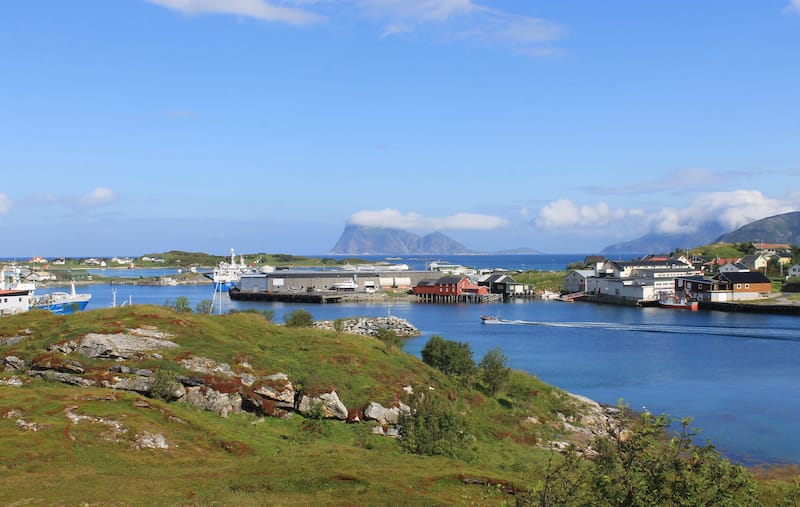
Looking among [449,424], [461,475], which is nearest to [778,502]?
[461,475]

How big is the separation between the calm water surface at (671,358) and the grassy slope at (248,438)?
26.1ft

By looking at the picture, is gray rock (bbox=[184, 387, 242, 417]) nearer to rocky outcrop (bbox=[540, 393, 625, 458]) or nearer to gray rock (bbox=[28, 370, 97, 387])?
gray rock (bbox=[28, 370, 97, 387])

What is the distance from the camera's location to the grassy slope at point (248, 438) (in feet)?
47.3

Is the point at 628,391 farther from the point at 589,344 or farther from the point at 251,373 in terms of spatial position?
the point at 251,373

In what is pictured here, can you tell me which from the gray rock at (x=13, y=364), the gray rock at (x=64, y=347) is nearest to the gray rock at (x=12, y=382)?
the gray rock at (x=13, y=364)

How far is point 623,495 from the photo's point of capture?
373 inches

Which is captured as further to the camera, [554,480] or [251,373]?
[251,373]

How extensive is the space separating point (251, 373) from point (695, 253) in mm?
130121

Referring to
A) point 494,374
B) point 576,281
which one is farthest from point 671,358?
point 576,281

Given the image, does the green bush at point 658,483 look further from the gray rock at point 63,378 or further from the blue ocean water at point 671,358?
the blue ocean water at point 671,358

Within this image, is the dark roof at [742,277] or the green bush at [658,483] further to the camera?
the dark roof at [742,277]

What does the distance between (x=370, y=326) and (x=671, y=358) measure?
2367 centimetres

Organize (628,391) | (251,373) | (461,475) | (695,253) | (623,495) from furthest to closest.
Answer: (695,253) → (628,391) → (251,373) → (461,475) → (623,495)

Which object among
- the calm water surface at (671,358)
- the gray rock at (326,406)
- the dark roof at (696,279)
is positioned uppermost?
the dark roof at (696,279)
